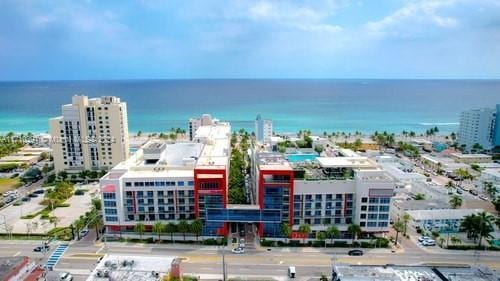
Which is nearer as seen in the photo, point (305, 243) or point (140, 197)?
point (305, 243)

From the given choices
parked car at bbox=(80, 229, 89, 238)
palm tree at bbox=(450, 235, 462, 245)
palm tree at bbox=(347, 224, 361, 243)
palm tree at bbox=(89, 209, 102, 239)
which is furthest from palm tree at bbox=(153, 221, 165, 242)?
palm tree at bbox=(450, 235, 462, 245)

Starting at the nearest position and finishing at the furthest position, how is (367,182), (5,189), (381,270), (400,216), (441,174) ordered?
1. (381,270)
2. (367,182)
3. (400,216)
4. (5,189)
5. (441,174)

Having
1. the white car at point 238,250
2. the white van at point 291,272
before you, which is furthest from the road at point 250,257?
the white van at point 291,272

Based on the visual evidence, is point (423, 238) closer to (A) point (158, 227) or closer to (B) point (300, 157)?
(B) point (300, 157)

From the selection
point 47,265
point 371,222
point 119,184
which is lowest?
point 47,265

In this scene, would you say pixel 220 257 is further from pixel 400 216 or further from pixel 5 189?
→ pixel 5 189

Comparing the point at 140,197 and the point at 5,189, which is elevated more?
the point at 140,197

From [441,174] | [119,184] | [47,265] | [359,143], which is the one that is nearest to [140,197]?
[119,184]
